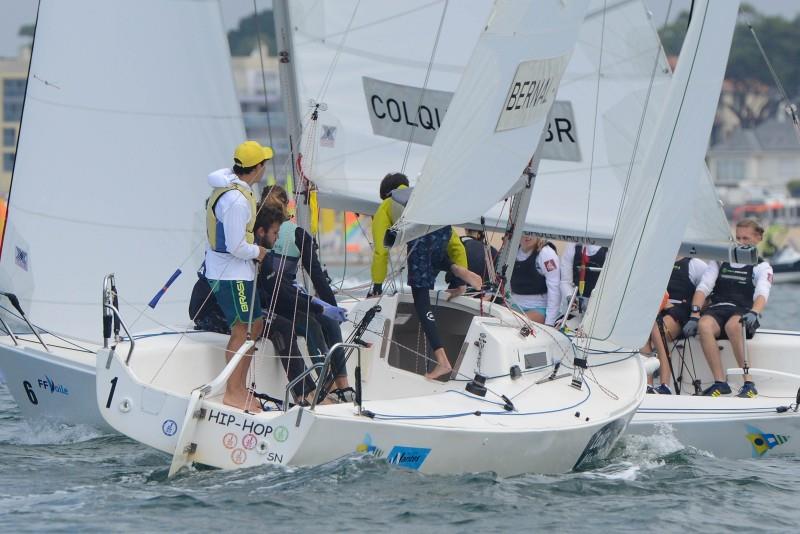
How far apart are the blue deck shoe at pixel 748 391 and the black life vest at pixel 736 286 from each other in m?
0.62

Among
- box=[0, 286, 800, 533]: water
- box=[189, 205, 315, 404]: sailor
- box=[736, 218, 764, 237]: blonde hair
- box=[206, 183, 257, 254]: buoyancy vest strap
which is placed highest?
box=[736, 218, 764, 237]: blonde hair

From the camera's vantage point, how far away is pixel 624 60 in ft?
35.9

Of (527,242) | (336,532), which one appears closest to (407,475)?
(336,532)

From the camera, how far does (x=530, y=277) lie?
10406 millimetres

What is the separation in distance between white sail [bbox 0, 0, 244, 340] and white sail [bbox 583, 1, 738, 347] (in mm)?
3316

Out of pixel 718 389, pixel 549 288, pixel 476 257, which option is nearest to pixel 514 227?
pixel 476 257

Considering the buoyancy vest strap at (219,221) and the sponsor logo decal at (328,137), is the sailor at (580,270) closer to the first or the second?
the sponsor logo decal at (328,137)

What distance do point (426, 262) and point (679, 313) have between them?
2.68 meters

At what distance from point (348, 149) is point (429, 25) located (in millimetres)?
1060

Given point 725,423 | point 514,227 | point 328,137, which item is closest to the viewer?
point 725,423

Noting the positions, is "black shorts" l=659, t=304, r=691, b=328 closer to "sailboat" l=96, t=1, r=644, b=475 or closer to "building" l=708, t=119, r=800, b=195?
"sailboat" l=96, t=1, r=644, b=475

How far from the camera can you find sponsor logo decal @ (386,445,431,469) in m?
7.02

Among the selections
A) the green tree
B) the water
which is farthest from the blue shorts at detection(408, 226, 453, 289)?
the green tree

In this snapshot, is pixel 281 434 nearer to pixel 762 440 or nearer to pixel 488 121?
pixel 488 121
